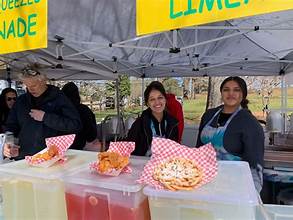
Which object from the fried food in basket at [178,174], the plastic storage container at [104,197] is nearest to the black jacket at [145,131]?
the plastic storage container at [104,197]

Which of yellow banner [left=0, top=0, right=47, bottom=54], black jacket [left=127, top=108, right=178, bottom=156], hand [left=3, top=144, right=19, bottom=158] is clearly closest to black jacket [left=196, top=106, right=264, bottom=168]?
black jacket [left=127, top=108, right=178, bottom=156]

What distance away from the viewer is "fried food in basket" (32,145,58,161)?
1.03 metres

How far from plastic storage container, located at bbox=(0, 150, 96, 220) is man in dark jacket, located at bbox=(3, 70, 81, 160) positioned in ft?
2.25

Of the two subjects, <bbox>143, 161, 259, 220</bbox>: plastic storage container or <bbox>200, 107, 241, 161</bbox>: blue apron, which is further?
<bbox>200, 107, 241, 161</bbox>: blue apron

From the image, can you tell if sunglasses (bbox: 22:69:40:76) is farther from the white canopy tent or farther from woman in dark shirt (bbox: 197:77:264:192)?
woman in dark shirt (bbox: 197:77:264:192)

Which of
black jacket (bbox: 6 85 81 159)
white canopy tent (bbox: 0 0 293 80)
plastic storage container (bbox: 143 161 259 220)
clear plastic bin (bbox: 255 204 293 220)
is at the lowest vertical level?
clear plastic bin (bbox: 255 204 293 220)

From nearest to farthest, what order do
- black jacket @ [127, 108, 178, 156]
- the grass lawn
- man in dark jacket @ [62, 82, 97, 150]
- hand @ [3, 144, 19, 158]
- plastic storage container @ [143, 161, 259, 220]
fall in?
plastic storage container @ [143, 161, 259, 220] → hand @ [3, 144, 19, 158] → black jacket @ [127, 108, 178, 156] → man in dark jacket @ [62, 82, 97, 150] → the grass lawn

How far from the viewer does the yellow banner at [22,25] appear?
1351 millimetres

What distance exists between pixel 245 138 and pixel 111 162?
Result: 0.74 metres

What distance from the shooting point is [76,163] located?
3.56 feet

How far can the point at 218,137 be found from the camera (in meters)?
1.54

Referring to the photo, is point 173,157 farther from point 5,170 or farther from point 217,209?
point 5,170

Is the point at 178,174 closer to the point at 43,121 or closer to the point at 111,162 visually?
the point at 111,162

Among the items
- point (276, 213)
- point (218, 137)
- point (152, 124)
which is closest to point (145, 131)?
point (152, 124)
